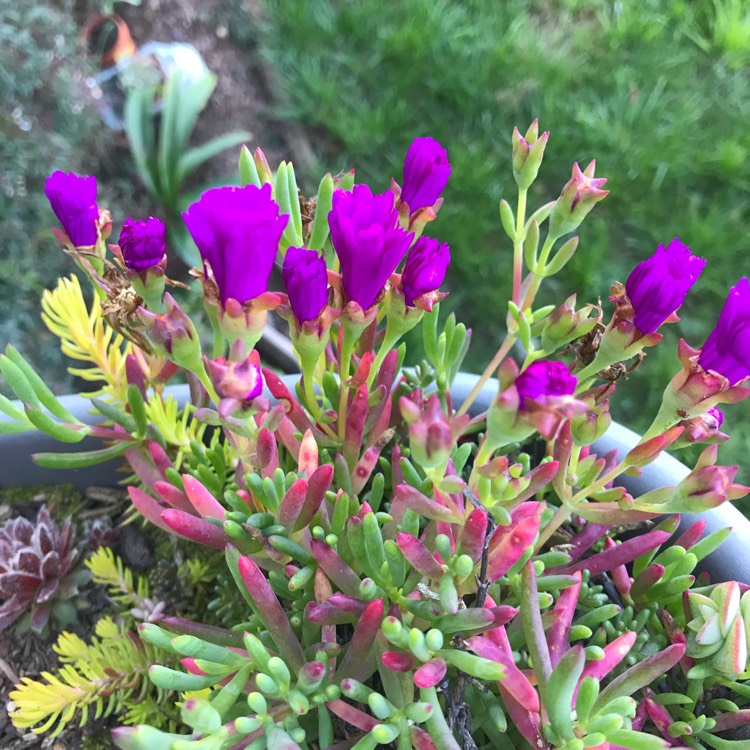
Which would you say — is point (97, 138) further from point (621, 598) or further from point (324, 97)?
point (621, 598)

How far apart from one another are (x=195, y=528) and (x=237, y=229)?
25cm

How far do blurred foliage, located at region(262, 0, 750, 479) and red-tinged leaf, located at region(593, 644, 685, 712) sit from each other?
0.90 metres

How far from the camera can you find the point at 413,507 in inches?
18.8

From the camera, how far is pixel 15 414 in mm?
614

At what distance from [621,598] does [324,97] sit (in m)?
1.37

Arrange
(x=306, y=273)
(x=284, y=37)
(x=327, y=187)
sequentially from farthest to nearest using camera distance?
(x=284, y=37) < (x=327, y=187) < (x=306, y=273)

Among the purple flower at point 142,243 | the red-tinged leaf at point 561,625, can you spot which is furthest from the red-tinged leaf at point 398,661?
the purple flower at point 142,243

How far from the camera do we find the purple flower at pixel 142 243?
50 cm

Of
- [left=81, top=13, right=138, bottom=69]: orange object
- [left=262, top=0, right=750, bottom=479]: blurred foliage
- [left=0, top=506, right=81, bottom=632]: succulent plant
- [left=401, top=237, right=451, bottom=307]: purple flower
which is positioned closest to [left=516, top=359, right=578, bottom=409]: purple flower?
[left=401, top=237, right=451, bottom=307]: purple flower

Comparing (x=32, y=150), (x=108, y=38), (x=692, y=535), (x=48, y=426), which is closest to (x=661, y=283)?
(x=692, y=535)

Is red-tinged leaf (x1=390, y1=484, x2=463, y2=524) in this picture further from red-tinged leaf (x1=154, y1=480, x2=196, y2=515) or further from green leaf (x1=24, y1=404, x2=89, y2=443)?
green leaf (x1=24, y1=404, x2=89, y2=443)

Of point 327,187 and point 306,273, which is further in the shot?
point 327,187

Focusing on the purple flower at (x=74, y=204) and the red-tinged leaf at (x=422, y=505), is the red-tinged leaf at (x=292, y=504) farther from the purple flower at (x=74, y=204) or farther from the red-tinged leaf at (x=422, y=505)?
the purple flower at (x=74, y=204)

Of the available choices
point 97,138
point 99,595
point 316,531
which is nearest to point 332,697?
point 316,531
